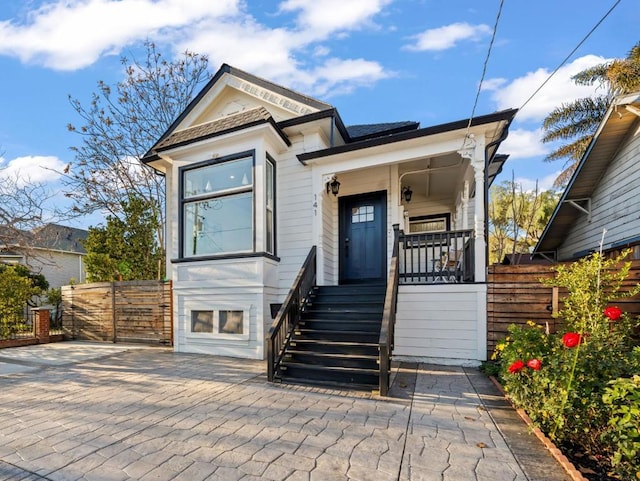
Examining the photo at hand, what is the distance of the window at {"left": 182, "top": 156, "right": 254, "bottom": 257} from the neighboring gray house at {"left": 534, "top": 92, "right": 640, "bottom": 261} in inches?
263

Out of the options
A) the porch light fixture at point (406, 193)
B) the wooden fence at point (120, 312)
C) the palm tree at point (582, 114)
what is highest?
the palm tree at point (582, 114)

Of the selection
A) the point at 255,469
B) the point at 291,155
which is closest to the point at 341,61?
the point at 291,155

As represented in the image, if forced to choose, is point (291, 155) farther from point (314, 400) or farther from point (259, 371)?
point (314, 400)

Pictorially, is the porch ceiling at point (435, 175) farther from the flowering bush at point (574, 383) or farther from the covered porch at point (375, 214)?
the flowering bush at point (574, 383)

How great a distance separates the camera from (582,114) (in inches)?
564

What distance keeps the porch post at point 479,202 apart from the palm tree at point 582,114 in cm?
1108

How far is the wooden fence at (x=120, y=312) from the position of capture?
25.5 ft

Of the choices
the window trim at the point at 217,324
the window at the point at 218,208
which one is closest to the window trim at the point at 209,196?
the window at the point at 218,208

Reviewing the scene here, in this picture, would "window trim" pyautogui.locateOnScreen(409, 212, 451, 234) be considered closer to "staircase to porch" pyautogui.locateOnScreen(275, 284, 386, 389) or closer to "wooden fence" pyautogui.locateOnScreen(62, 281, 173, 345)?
"staircase to porch" pyautogui.locateOnScreen(275, 284, 386, 389)

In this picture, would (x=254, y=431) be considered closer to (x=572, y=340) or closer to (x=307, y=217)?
(x=572, y=340)

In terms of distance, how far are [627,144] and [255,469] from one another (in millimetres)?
8072

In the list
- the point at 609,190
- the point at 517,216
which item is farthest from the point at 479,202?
the point at 517,216

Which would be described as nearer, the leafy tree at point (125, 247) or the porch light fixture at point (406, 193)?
the porch light fixture at point (406, 193)

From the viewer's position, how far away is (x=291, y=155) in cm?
689
